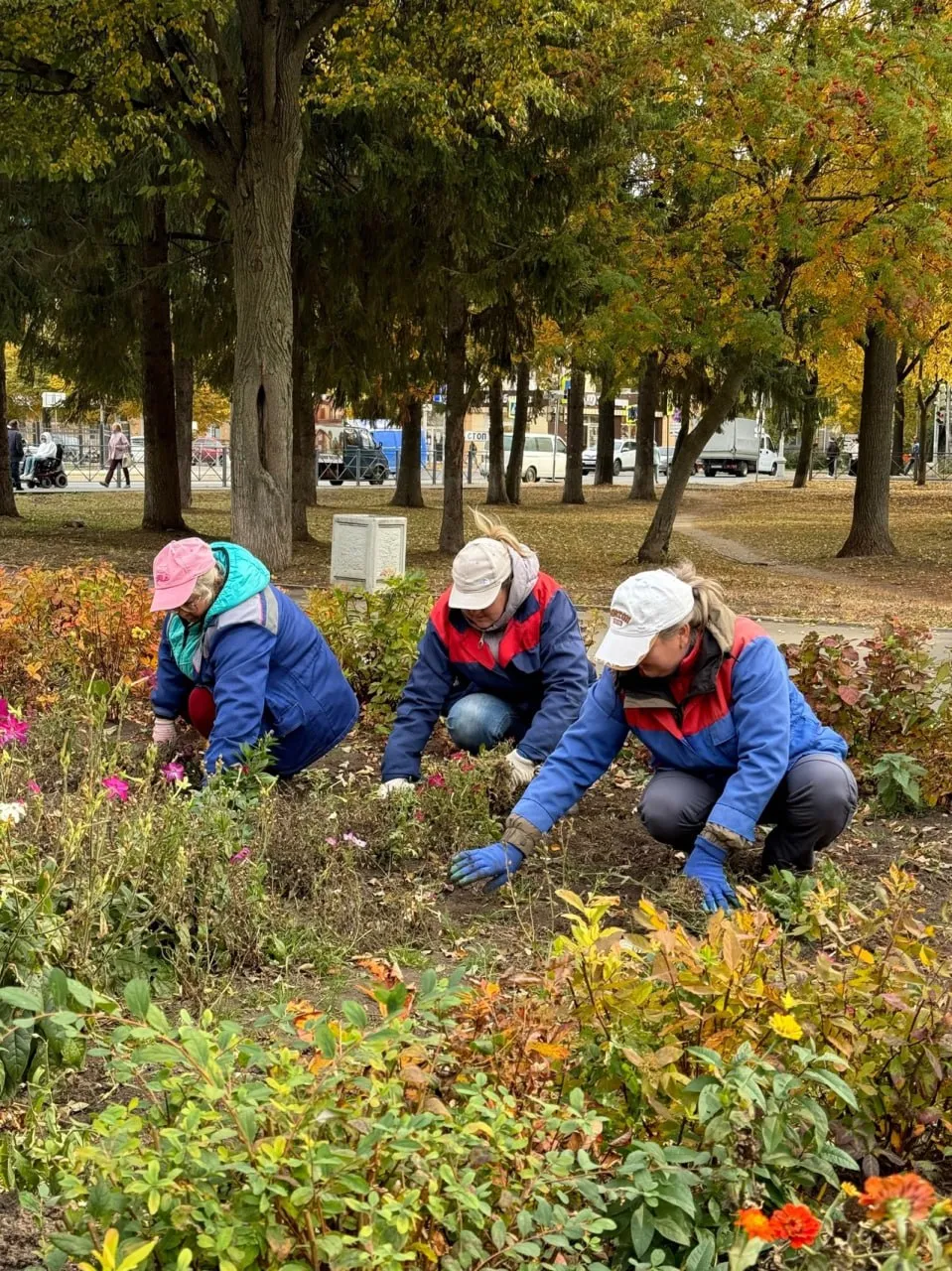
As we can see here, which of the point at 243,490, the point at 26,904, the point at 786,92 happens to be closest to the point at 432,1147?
the point at 26,904

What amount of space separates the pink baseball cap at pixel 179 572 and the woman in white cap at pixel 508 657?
835 millimetres

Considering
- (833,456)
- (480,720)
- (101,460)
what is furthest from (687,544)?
(833,456)

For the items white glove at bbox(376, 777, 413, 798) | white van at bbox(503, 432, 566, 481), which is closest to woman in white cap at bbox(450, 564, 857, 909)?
white glove at bbox(376, 777, 413, 798)

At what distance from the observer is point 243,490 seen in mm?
13016

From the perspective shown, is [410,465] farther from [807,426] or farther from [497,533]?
[497,533]

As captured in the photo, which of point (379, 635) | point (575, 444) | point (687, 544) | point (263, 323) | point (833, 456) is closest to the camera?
point (379, 635)

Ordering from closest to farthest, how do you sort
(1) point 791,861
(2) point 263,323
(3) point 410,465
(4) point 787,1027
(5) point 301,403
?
(4) point 787,1027
(1) point 791,861
(2) point 263,323
(5) point 301,403
(3) point 410,465

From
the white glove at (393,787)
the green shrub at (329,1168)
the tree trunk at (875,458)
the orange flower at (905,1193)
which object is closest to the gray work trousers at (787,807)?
the white glove at (393,787)

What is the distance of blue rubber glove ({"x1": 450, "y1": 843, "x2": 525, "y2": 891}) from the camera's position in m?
4.14

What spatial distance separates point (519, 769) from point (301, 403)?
15.3 m

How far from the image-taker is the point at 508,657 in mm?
5203

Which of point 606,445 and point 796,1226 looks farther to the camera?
point 606,445

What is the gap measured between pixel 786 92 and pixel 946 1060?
12206 millimetres

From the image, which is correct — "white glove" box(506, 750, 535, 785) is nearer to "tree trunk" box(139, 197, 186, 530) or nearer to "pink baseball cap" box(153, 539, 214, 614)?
"pink baseball cap" box(153, 539, 214, 614)
